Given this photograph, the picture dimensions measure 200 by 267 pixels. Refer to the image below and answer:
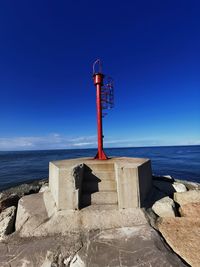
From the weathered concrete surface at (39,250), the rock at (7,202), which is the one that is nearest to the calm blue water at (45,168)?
the rock at (7,202)

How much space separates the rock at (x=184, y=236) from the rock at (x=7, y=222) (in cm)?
474

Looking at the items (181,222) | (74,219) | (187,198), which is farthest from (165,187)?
(74,219)

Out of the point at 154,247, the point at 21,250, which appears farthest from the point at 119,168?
the point at 21,250

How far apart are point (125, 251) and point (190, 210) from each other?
3415mm

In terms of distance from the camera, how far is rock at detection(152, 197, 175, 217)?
18.9 ft

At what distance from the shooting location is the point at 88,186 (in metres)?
6.62

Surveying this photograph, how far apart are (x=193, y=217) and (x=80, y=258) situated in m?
4.06

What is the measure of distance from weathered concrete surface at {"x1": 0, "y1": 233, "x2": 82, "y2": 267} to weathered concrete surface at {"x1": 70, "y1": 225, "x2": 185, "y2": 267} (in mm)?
321

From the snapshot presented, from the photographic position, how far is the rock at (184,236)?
12.8 feet

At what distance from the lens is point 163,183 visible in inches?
349

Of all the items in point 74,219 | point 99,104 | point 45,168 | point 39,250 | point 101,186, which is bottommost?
point 45,168

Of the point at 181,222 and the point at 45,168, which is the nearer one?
the point at 181,222

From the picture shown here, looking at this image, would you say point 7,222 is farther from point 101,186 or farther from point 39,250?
point 101,186

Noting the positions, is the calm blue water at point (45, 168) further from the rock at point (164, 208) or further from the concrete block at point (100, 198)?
the rock at point (164, 208)
